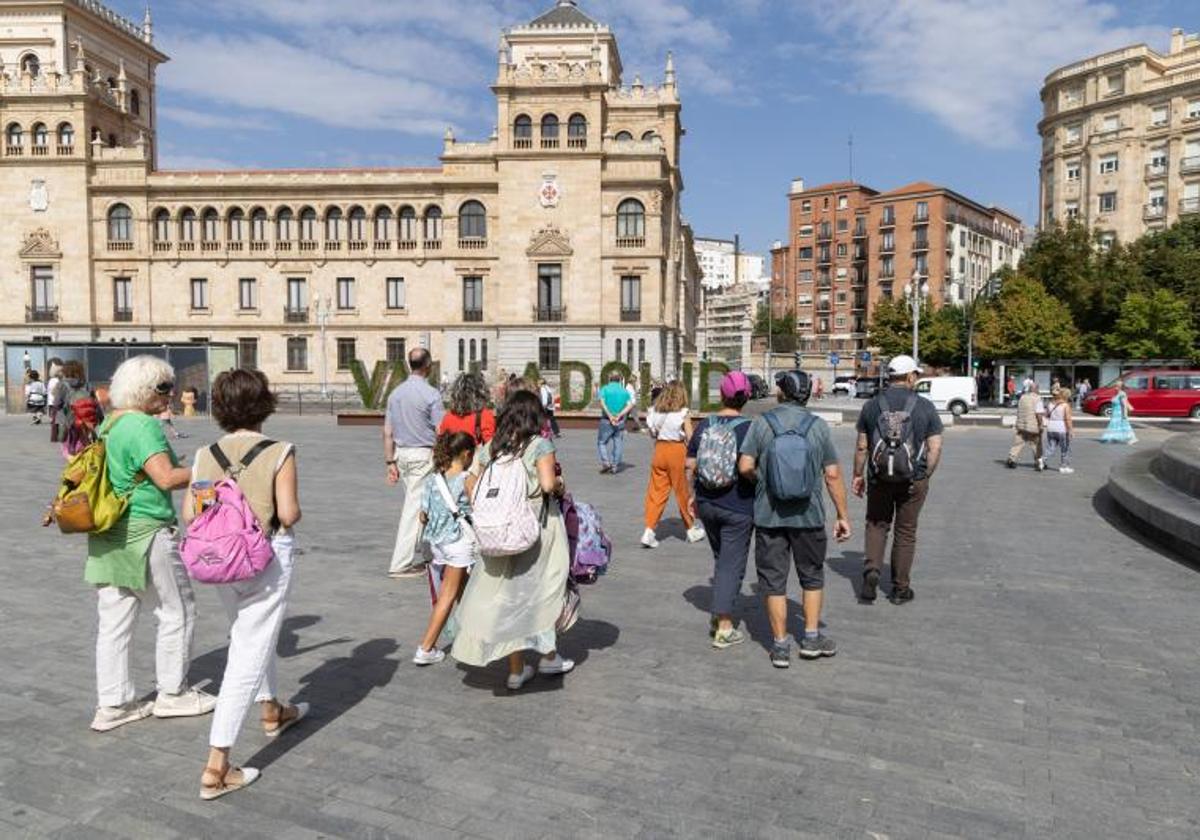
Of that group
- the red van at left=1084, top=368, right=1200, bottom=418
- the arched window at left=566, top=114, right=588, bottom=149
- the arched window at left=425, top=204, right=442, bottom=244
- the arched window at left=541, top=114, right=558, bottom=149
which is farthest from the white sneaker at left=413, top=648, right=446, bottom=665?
the arched window at left=425, top=204, right=442, bottom=244

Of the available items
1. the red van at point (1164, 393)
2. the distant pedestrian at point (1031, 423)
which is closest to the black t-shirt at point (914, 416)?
the distant pedestrian at point (1031, 423)

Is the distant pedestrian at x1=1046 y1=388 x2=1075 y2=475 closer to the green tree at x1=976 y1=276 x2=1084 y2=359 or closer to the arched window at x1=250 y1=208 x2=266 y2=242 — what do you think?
the green tree at x1=976 y1=276 x2=1084 y2=359

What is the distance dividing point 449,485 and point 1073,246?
49.6 metres

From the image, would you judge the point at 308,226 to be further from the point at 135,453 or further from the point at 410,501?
the point at 135,453

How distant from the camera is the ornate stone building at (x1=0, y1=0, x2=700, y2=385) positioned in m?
43.8

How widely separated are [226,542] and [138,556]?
2.66ft

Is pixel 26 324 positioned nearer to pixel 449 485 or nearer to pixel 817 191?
pixel 449 485

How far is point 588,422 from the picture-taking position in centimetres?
2431

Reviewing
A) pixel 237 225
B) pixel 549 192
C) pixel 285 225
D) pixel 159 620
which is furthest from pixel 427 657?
pixel 237 225

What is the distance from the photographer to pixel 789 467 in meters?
4.88

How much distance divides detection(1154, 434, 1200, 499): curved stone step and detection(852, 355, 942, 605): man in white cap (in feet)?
14.2

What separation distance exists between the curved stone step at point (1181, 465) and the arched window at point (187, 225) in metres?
48.1

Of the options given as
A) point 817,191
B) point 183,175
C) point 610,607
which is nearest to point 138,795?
point 610,607

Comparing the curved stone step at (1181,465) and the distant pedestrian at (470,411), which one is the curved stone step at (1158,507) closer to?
the curved stone step at (1181,465)
